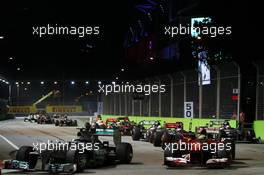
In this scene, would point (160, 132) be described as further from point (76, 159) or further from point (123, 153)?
point (76, 159)

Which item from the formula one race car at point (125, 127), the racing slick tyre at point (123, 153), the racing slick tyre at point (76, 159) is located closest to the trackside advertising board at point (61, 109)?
the formula one race car at point (125, 127)

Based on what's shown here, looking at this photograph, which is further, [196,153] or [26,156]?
[196,153]

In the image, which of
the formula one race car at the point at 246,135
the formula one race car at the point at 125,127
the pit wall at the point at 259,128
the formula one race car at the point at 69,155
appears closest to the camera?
the formula one race car at the point at 69,155

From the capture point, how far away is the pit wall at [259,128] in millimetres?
30469

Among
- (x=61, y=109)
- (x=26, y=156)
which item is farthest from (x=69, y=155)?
(x=61, y=109)

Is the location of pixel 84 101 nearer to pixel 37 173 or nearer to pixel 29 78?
pixel 29 78

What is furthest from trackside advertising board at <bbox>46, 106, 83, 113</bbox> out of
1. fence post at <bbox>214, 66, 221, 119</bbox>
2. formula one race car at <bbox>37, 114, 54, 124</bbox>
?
fence post at <bbox>214, 66, 221, 119</bbox>

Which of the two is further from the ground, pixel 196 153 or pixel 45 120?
pixel 196 153

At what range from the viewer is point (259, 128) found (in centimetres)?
3088

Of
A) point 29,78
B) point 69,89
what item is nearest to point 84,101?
point 69,89

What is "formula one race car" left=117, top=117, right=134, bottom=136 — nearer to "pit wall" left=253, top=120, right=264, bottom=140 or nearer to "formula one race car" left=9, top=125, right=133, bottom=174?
"pit wall" left=253, top=120, right=264, bottom=140

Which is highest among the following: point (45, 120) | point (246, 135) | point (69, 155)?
point (69, 155)

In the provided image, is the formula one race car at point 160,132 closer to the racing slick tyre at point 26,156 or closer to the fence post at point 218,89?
the fence post at point 218,89

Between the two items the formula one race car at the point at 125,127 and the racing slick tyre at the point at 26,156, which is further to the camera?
the formula one race car at the point at 125,127
